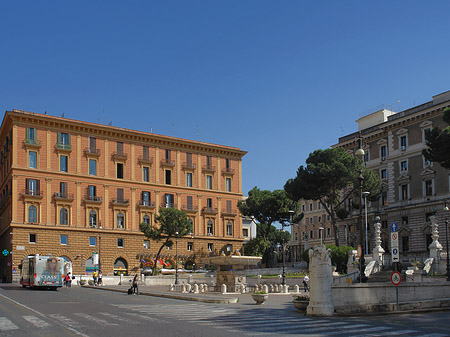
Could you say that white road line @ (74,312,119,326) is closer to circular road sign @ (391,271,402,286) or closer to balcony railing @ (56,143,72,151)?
circular road sign @ (391,271,402,286)

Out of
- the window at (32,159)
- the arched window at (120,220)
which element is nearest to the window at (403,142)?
the arched window at (120,220)

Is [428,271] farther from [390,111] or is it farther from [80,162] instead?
[80,162]

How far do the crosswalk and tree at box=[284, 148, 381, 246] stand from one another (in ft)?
124

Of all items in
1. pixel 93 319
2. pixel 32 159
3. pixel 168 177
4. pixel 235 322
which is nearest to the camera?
pixel 235 322

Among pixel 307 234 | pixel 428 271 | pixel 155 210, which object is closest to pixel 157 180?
pixel 155 210

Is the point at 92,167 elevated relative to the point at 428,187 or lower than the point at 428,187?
elevated

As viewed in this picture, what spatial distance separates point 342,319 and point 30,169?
169ft

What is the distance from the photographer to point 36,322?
15.6m

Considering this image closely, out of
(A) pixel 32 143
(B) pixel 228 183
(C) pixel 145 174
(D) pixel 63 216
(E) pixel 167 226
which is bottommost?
(E) pixel 167 226

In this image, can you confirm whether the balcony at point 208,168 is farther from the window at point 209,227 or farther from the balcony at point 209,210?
the window at point 209,227

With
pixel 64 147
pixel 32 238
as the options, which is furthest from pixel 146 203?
pixel 32 238

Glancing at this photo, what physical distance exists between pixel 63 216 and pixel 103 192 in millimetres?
5942

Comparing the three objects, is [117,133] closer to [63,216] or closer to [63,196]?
[63,196]

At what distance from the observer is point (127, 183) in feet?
227
